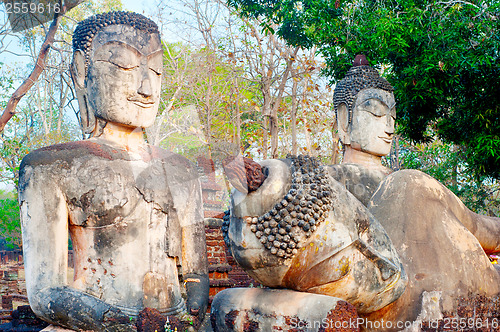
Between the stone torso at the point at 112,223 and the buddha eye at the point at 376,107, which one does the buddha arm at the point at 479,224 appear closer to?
the buddha eye at the point at 376,107

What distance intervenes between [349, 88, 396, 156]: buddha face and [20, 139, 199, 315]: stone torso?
1889 millimetres

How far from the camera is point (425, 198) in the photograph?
9.27ft

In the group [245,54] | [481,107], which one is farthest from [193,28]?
[481,107]

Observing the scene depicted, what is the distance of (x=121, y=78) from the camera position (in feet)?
10.2

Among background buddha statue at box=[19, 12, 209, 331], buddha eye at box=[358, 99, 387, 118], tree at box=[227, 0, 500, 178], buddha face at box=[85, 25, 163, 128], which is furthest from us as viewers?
tree at box=[227, 0, 500, 178]

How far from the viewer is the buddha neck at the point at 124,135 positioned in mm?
3199

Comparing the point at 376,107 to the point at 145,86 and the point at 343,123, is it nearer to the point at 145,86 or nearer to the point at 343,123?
the point at 343,123

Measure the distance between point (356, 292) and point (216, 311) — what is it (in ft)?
2.22

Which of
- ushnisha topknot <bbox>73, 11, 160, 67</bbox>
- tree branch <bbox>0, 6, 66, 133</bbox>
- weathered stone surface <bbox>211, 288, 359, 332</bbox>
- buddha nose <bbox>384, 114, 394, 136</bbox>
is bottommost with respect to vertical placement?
weathered stone surface <bbox>211, 288, 359, 332</bbox>

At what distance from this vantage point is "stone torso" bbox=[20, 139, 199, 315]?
114 inches

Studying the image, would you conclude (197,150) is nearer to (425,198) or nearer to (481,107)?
(425,198)

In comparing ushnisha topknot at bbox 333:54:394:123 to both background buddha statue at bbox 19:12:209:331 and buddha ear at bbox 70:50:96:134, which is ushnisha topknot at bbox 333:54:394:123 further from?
buddha ear at bbox 70:50:96:134

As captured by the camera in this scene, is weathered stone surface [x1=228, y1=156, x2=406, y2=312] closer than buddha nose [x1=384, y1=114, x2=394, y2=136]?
Yes

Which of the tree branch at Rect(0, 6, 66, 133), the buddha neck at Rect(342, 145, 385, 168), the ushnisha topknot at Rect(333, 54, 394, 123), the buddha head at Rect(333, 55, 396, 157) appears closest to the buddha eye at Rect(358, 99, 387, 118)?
the buddha head at Rect(333, 55, 396, 157)
